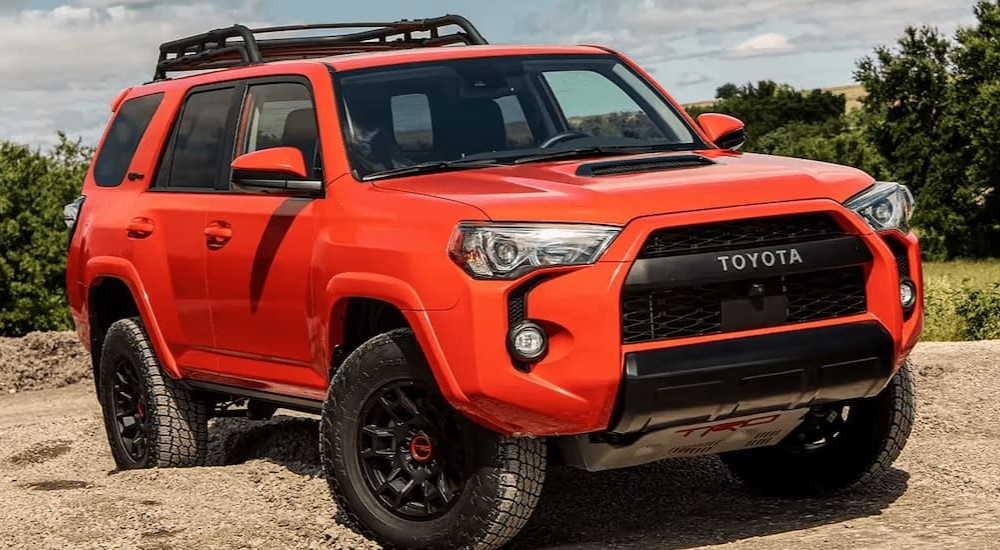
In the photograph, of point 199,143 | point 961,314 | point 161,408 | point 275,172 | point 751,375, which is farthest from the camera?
point 961,314

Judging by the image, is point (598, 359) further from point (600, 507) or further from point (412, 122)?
point (600, 507)

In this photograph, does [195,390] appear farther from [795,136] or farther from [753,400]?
[795,136]

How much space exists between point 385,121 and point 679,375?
6.49 feet

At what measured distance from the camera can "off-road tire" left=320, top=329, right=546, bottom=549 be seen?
566 cm

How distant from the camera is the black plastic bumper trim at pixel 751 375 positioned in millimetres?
5383

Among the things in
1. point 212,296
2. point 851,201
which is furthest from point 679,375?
point 212,296

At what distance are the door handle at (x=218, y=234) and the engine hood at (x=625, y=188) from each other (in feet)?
3.82

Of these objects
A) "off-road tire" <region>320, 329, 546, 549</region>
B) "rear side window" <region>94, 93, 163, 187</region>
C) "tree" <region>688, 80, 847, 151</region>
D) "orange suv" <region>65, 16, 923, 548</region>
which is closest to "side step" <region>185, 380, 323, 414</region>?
"orange suv" <region>65, 16, 923, 548</region>

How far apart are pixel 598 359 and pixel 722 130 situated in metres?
2.24

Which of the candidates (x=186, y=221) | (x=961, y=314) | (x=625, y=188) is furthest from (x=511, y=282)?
(x=961, y=314)

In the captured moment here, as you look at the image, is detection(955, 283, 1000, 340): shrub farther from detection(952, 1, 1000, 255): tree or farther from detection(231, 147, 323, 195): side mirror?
detection(952, 1, 1000, 255): tree

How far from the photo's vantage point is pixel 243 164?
6.45 metres

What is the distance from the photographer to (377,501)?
605 centimetres

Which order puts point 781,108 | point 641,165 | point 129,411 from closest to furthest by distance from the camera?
point 641,165 → point 129,411 → point 781,108
